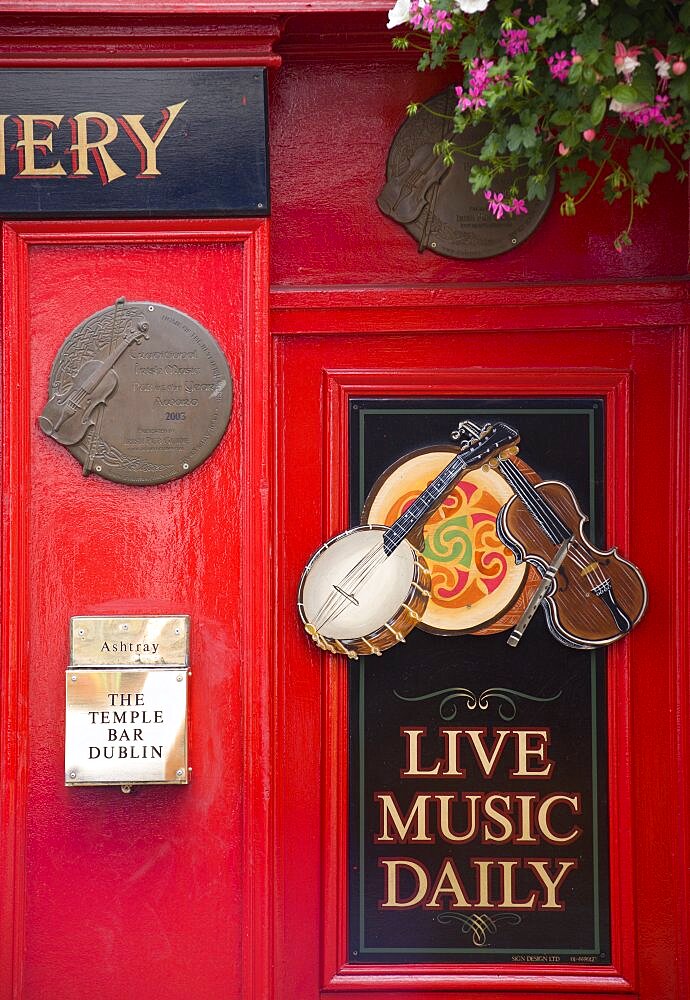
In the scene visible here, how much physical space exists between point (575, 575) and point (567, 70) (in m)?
1.54

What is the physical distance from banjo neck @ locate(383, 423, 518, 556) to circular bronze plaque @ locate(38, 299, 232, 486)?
2.16 feet

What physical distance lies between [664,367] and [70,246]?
1942 mm

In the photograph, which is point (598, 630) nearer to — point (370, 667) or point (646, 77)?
point (370, 667)

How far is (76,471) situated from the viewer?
317cm

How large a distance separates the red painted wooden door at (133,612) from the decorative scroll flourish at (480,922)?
2.17 feet

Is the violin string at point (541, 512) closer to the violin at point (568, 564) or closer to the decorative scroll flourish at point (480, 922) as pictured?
the violin at point (568, 564)

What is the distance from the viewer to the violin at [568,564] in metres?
3.32

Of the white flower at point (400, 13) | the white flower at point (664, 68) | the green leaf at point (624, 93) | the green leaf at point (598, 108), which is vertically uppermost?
the white flower at point (400, 13)

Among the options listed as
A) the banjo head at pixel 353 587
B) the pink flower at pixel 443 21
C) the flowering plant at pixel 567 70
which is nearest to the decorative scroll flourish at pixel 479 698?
the banjo head at pixel 353 587

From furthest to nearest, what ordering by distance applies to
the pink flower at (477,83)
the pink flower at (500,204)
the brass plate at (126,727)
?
1. the brass plate at (126,727)
2. the pink flower at (500,204)
3. the pink flower at (477,83)

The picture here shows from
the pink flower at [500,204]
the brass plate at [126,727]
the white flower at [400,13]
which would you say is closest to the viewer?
the white flower at [400,13]

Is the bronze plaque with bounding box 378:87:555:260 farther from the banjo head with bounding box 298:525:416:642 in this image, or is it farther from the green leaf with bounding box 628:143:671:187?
the banjo head with bounding box 298:525:416:642

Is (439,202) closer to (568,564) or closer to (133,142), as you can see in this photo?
(133,142)

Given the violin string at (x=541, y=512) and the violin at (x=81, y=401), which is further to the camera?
the violin string at (x=541, y=512)
